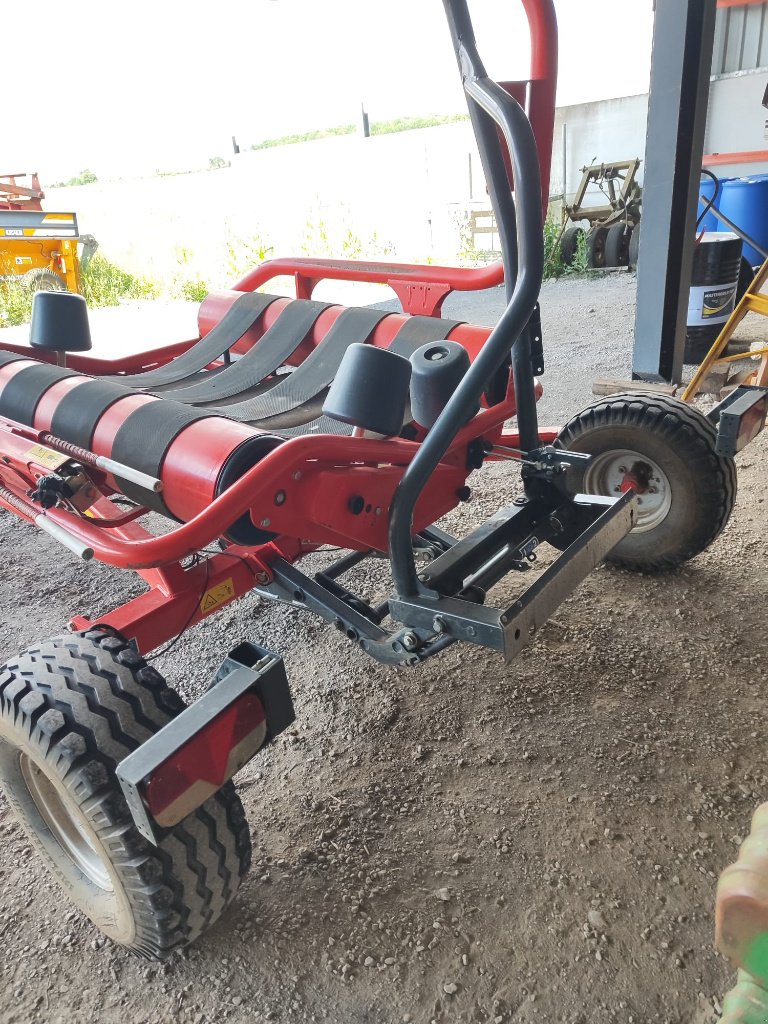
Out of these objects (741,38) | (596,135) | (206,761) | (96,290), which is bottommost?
(96,290)

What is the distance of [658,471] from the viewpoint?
7.30ft

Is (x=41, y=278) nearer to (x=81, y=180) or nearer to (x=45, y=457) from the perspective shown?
(x=45, y=457)

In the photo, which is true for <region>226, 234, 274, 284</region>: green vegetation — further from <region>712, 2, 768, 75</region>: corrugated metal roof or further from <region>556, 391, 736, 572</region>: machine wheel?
<region>556, 391, 736, 572</region>: machine wheel

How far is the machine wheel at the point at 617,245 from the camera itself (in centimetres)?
783

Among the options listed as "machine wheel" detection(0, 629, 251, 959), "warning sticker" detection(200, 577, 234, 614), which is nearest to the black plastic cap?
"warning sticker" detection(200, 577, 234, 614)

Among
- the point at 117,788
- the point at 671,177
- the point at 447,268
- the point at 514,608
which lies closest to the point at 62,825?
the point at 117,788

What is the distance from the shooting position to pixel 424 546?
→ 7.11 feet

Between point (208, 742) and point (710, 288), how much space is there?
13.2 feet

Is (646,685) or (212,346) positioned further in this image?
(212,346)

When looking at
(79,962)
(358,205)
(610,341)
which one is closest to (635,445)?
(79,962)

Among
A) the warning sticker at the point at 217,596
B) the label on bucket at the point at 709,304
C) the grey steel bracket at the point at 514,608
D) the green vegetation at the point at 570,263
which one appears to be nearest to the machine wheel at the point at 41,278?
the green vegetation at the point at 570,263

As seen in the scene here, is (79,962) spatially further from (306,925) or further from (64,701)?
(64,701)

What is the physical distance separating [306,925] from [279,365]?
61.3 inches

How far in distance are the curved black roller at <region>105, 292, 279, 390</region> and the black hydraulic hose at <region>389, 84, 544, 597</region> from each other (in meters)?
1.34
